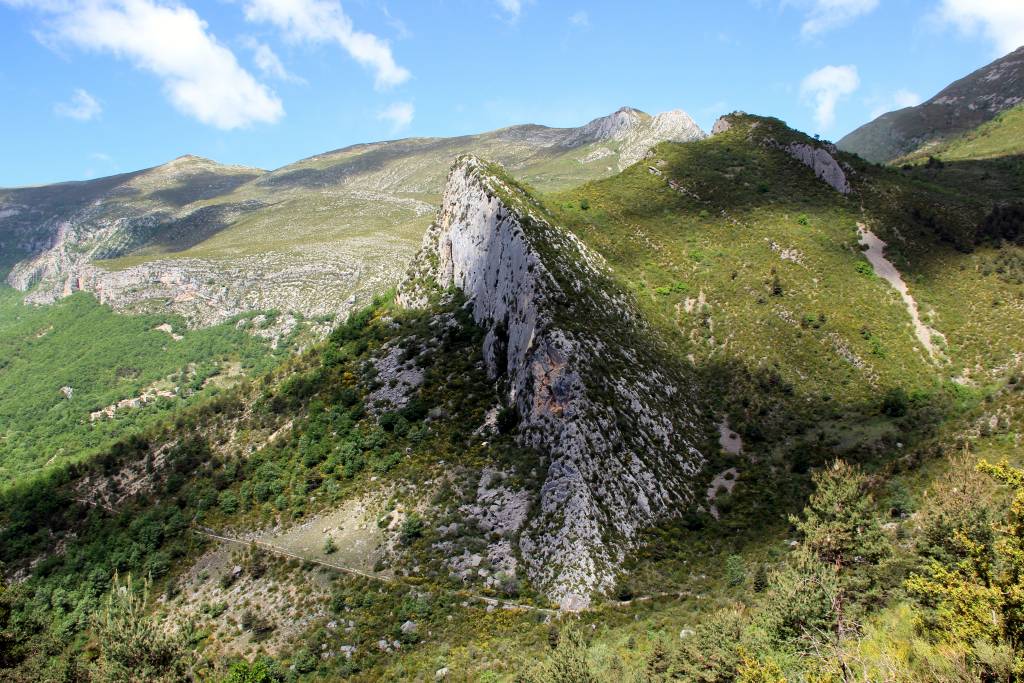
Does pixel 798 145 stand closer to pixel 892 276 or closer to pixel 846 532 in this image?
pixel 892 276

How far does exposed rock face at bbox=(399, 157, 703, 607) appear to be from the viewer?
125 ft

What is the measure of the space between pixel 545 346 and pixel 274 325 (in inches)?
3917

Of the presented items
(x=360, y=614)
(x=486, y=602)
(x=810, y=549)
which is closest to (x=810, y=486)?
(x=810, y=549)

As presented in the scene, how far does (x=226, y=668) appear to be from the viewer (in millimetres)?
35094

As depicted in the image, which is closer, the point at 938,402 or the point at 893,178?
the point at 938,402

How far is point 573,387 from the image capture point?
44.0 metres

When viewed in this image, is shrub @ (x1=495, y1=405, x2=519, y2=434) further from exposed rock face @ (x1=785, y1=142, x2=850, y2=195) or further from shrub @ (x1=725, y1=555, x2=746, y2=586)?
exposed rock face @ (x1=785, y1=142, x2=850, y2=195)

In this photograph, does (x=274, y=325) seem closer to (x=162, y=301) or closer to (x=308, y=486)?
(x=162, y=301)

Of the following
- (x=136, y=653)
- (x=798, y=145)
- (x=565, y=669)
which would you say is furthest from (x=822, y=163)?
(x=136, y=653)

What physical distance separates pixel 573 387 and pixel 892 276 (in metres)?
45.5

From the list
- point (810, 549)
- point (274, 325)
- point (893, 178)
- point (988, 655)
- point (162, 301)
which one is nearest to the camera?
point (988, 655)

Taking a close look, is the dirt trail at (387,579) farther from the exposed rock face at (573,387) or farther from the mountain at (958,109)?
the mountain at (958,109)

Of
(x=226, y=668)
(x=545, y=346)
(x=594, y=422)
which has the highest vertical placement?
(x=545, y=346)

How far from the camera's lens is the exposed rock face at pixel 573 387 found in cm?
3822
